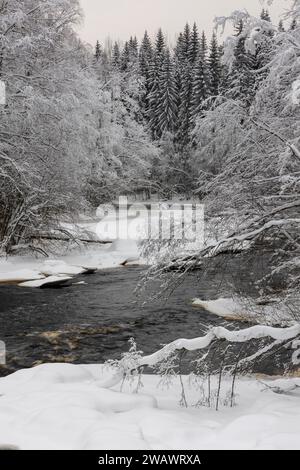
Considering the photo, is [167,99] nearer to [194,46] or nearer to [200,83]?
[200,83]

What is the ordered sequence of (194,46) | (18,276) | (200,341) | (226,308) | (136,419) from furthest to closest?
(194,46), (18,276), (226,308), (200,341), (136,419)

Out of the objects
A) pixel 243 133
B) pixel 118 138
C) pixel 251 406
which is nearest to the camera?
pixel 251 406

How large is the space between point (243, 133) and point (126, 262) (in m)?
12.7

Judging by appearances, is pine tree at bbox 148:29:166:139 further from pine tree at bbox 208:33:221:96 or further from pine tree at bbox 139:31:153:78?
pine tree at bbox 208:33:221:96

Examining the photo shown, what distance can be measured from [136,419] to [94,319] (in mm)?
6725

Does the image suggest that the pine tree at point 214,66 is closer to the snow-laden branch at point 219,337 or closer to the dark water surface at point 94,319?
the dark water surface at point 94,319

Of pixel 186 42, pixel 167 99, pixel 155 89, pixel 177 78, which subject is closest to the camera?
pixel 167 99

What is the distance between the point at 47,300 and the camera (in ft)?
43.5

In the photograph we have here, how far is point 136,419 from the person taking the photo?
180 inches

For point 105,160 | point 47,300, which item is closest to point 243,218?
point 47,300

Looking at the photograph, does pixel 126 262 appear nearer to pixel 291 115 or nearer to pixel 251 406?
pixel 291 115

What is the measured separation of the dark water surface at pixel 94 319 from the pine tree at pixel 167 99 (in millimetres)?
38266

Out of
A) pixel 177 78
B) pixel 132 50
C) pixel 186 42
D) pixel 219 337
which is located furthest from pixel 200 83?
pixel 219 337

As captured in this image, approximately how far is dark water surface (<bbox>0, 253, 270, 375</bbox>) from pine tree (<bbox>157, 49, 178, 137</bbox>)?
38266mm
